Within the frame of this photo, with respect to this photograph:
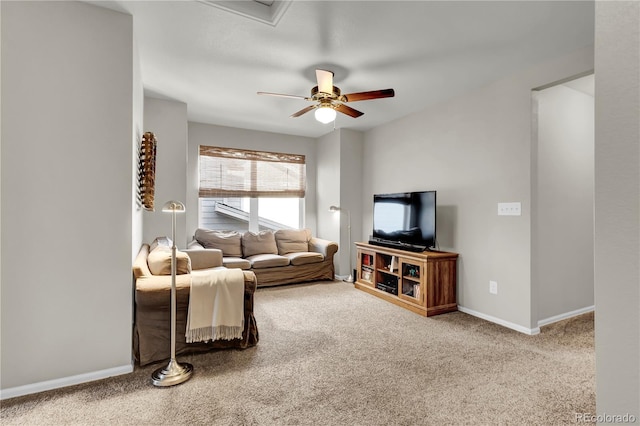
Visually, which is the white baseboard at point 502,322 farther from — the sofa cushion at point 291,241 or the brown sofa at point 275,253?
the sofa cushion at point 291,241

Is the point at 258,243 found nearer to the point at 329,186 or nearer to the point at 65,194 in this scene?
the point at 329,186

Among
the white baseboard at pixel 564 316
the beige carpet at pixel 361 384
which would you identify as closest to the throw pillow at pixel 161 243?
the beige carpet at pixel 361 384

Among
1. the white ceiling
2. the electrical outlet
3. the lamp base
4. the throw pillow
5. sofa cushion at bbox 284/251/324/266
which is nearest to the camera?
the lamp base

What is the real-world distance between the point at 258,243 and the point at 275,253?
1.08 feet

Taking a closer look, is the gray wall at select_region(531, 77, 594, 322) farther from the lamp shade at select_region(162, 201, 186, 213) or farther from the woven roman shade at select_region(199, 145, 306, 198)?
the woven roman shade at select_region(199, 145, 306, 198)

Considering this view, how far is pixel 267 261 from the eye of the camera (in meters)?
4.67

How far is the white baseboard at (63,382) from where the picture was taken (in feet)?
6.32

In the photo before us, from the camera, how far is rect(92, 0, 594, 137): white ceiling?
2170 mm

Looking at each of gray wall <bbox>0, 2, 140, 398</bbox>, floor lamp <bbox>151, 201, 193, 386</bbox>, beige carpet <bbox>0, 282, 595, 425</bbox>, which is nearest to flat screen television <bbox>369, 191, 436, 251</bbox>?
beige carpet <bbox>0, 282, 595, 425</bbox>

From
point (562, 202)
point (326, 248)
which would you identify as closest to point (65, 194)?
point (326, 248)

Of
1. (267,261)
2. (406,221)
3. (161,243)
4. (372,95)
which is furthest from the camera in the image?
(267,261)

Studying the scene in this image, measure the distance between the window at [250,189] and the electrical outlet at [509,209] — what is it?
139 inches

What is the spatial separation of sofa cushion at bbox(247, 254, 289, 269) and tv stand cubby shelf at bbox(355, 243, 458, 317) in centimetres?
137

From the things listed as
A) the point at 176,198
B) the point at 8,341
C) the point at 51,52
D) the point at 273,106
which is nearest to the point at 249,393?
the point at 8,341
